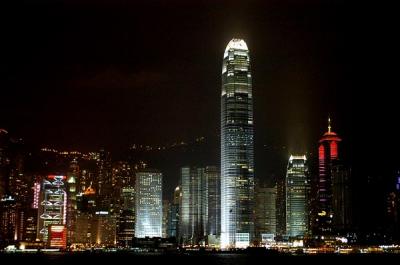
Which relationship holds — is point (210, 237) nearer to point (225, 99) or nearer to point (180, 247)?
point (180, 247)

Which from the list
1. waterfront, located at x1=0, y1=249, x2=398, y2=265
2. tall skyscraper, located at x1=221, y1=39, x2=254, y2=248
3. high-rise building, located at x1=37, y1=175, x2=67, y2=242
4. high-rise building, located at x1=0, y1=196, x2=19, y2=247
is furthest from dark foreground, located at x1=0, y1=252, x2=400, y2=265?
high-rise building, located at x1=37, y1=175, x2=67, y2=242

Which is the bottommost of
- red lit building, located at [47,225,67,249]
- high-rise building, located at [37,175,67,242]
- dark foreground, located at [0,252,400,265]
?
dark foreground, located at [0,252,400,265]

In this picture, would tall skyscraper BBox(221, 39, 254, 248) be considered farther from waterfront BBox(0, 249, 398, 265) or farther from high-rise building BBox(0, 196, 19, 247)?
high-rise building BBox(0, 196, 19, 247)

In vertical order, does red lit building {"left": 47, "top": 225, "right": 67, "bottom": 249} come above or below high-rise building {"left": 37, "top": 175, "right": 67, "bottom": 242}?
below

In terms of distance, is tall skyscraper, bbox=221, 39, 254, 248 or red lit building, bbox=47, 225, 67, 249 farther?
red lit building, bbox=47, 225, 67, 249

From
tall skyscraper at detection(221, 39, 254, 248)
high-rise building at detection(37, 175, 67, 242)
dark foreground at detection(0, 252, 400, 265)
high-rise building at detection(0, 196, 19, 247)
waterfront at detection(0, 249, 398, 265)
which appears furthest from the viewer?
high-rise building at detection(37, 175, 67, 242)

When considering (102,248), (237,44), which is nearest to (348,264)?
(237,44)

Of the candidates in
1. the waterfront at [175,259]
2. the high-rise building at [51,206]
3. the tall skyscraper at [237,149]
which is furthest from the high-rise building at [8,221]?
the tall skyscraper at [237,149]
